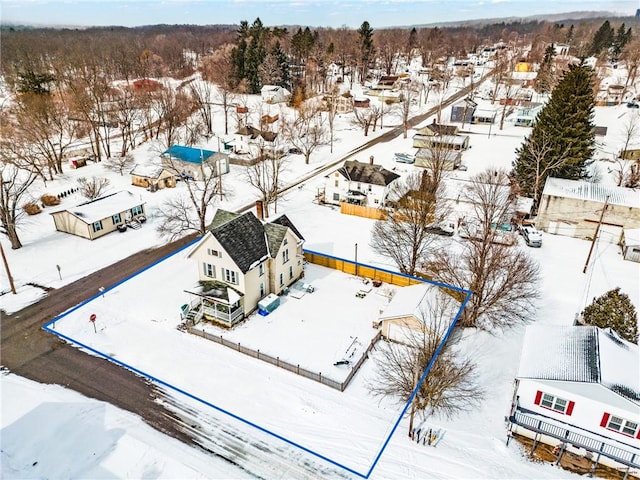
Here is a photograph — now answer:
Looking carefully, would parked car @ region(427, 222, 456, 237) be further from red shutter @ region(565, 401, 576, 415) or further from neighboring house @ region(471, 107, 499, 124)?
neighboring house @ region(471, 107, 499, 124)

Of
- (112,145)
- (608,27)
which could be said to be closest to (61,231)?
(112,145)

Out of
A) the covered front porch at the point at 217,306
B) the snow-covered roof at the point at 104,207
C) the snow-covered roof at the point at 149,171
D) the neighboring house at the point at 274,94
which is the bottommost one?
the covered front porch at the point at 217,306

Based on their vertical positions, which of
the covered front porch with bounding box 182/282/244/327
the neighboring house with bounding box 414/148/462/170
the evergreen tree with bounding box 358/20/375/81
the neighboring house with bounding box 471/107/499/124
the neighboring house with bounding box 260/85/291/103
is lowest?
the covered front porch with bounding box 182/282/244/327

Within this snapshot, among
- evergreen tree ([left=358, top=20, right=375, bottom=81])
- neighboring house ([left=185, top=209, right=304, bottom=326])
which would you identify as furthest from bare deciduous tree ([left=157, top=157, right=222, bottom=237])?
evergreen tree ([left=358, top=20, right=375, bottom=81])

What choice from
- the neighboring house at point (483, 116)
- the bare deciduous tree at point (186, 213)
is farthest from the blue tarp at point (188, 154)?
the neighboring house at point (483, 116)

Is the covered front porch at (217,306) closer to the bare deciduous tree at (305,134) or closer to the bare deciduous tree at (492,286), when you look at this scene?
the bare deciduous tree at (492,286)

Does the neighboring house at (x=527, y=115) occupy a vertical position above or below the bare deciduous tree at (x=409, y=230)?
above

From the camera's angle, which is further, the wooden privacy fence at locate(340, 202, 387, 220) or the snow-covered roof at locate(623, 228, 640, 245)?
the wooden privacy fence at locate(340, 202, 387, 220)
